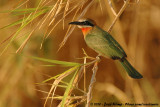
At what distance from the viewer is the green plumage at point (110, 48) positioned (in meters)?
1.99

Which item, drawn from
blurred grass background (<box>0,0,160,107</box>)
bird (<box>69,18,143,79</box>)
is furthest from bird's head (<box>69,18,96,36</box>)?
blurred grass background (<box>0,0,160,107</box>)

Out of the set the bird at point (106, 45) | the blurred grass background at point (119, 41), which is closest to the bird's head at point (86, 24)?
the bird at point (106, 45)

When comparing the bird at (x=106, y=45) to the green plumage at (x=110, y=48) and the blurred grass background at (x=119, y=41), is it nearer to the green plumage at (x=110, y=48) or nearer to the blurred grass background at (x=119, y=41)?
the green plumage at (x=110, y=48)

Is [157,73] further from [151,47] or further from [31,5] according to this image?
[31,5]

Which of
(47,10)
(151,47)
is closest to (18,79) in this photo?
(47,10)

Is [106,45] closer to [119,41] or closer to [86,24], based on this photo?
[86,24]

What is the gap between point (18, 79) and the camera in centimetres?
271

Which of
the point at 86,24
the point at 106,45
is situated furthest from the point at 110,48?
the point at 86,24

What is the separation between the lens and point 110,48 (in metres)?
2.02

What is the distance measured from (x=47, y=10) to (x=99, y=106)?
1452 millimetres

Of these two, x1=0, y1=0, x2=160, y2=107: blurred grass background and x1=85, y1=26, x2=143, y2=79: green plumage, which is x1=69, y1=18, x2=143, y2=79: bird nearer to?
x1=85, y1=26, x2=143, y2=79: green plumage

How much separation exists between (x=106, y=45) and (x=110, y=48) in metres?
0.04

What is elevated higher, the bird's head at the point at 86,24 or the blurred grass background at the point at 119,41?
the bird's head at the point at 86,24

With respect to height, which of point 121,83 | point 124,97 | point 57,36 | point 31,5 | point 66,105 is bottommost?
point 121,83
